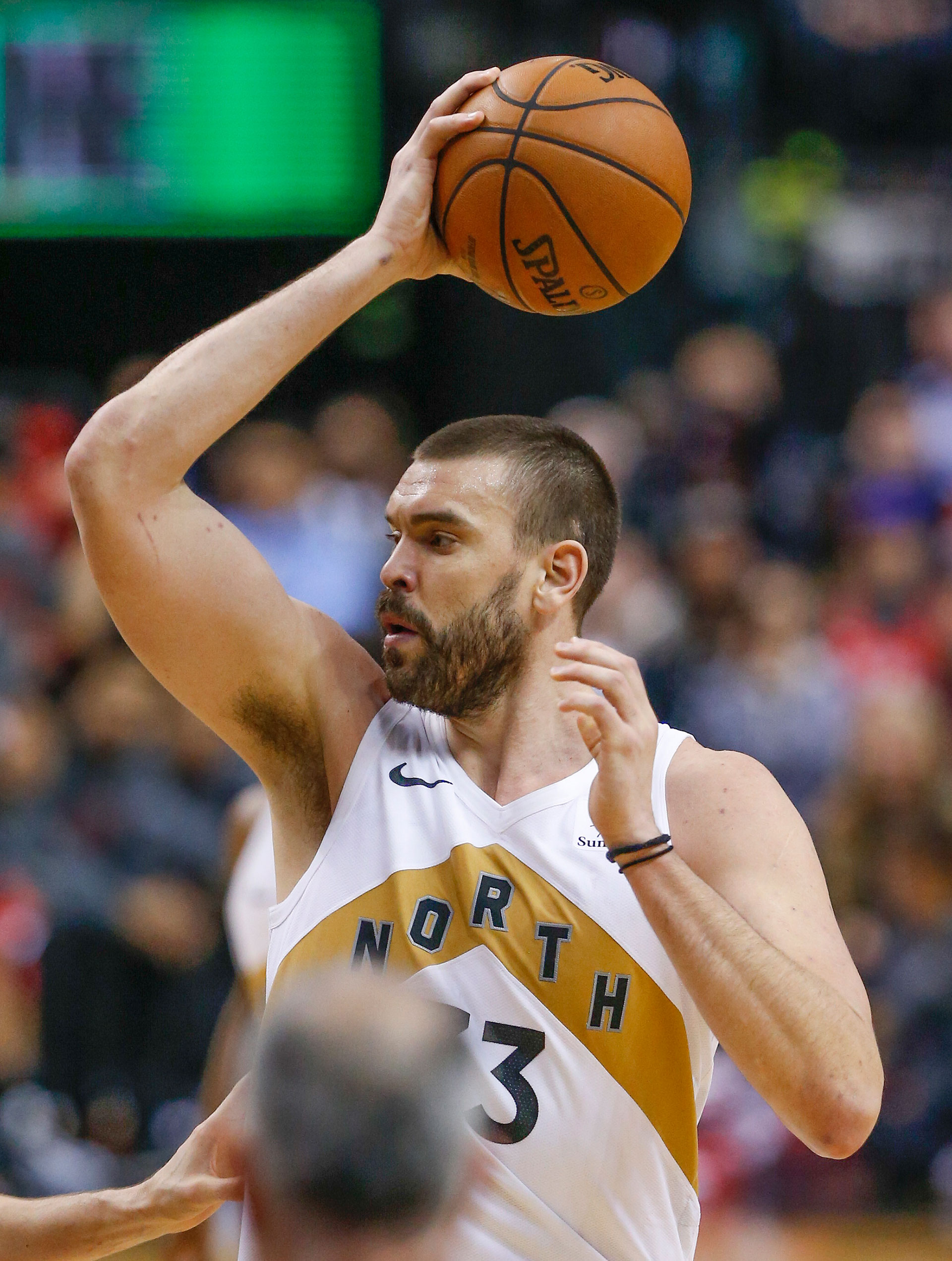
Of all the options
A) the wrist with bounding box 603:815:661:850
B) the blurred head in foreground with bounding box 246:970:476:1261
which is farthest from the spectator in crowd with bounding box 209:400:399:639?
the blurred head in foreground with bounding box 246:970:476:1261

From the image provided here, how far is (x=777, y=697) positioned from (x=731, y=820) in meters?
5.10

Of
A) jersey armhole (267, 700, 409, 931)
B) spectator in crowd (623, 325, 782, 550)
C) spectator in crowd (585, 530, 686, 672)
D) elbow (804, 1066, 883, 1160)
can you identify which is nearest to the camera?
elbow (804, 1066, 883, 1160)

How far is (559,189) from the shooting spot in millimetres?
3311

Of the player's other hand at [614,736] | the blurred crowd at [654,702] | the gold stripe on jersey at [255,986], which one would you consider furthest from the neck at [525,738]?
the blurred crowd at [654,702]

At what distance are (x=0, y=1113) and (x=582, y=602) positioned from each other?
504 centimetres

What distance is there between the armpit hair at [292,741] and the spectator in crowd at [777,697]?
481cm

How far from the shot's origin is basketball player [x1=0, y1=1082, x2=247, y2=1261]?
249 centimetres

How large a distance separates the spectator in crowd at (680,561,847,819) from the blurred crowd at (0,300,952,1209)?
0.02 meters

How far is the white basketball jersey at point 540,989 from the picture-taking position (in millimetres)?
2875

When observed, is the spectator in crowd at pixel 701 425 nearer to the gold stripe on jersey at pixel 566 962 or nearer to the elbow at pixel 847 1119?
the gold stripe on jersey at pixel 566 962

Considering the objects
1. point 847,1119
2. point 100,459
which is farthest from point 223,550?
point 847,1119

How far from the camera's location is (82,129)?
929 cm

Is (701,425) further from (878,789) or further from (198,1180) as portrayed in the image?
(198,1180)

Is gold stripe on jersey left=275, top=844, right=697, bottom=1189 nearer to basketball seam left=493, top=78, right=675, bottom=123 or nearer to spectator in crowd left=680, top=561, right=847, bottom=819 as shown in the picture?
basketball seam left=493, top=78, right=675, bottom=123
